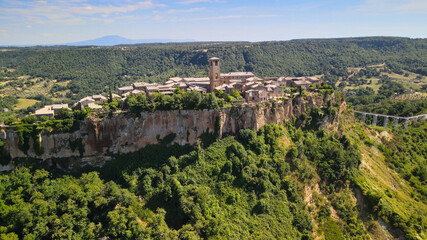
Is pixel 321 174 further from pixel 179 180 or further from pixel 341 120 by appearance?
pixel 179 180

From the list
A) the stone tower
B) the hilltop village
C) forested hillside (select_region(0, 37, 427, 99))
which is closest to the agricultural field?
forested hillside (select_region(0, 37, 427, 99))

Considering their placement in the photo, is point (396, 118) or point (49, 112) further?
point (396, 118)

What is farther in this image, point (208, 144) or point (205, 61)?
point (205, 61)

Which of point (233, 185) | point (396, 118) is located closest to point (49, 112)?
point (233, 185)

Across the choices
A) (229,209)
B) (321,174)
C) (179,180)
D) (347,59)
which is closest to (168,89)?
(179,180)

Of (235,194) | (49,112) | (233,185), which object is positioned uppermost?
(49,112)

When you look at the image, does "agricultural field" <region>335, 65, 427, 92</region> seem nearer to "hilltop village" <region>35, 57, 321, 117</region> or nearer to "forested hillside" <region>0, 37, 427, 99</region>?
"forested hillside" <region>0, 37, 427, 99</region>

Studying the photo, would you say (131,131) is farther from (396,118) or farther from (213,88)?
(396,118)
